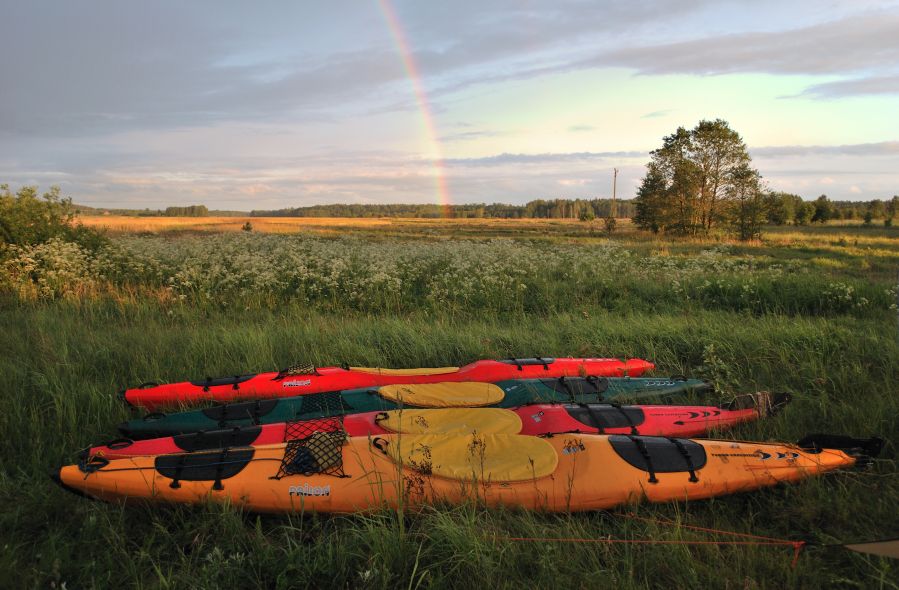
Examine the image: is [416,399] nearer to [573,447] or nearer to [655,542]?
[573,447]

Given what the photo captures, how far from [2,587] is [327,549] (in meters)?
1.56

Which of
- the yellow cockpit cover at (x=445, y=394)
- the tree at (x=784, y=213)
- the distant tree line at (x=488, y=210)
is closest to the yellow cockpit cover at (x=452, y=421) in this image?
the yellow cockpit cover at (x=445, y=394)

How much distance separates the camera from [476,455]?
10.7 ft

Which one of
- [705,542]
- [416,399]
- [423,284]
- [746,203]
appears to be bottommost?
[705,542]

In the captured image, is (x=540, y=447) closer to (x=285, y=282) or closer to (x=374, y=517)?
(x=374, y=517)

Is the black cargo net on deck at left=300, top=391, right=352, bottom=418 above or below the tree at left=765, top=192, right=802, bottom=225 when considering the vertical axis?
below

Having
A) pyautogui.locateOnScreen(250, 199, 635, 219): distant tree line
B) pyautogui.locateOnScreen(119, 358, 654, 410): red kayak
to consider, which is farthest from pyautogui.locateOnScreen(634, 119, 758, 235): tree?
pyautogui.locateOnScreen(250, 199, 635, 219): distant tree line

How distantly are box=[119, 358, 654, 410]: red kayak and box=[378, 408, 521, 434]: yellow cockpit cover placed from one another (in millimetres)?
1048

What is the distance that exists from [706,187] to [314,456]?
1340 inches

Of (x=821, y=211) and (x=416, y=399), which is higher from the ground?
(x=821, y=211)

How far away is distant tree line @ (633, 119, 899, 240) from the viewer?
97.6 feet

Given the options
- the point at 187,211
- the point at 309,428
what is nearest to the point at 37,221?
the point at 309,428

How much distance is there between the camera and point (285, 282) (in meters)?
9.25

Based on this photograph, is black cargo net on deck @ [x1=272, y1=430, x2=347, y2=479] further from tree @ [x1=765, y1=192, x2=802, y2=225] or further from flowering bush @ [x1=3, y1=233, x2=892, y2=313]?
tree @ [x1=765, y1=192, x2=802, y2=225]
